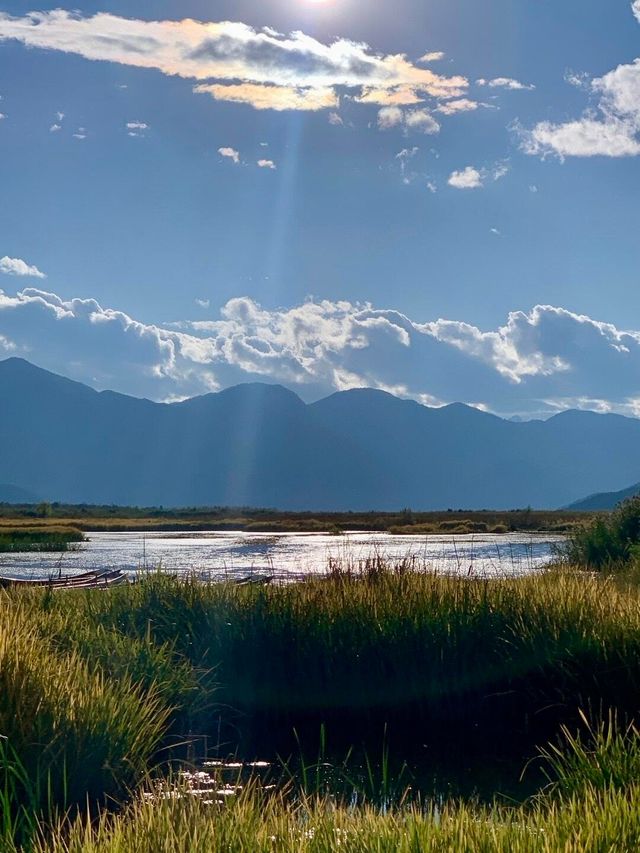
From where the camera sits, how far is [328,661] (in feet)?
40.8

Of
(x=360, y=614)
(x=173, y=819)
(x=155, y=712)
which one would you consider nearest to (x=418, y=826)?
(x=173, y=819)

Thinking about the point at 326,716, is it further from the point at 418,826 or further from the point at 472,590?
the point at 418,826

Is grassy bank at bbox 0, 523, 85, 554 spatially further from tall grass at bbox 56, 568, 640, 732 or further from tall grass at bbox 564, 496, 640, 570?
tall grass at bbox 56, 568, 640, 732

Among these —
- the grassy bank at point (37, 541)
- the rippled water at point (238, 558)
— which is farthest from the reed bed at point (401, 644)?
the grassy bank at point (37, 541)

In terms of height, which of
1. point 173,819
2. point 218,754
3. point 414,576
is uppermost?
point 414,576

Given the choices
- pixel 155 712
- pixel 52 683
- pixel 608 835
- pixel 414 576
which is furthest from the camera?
pixel 414 576

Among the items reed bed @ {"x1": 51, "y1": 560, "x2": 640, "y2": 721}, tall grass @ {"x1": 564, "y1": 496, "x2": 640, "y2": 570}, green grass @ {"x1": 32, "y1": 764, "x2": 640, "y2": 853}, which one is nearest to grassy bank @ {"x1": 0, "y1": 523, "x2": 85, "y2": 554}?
tall grass @ {"x1": 564, "y1": 496, "x2": 640, "y2": 570}

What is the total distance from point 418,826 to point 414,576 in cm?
890

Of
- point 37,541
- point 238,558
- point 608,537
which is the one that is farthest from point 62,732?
point 37,541

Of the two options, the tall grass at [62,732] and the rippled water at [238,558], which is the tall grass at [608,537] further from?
the tall grass at [62,732]

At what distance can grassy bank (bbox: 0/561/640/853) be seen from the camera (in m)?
8.98

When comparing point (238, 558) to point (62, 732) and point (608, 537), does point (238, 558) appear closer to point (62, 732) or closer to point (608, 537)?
Answer: point (608, 537)

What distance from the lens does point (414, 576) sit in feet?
48.0

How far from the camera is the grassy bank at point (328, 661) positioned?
898 centimetres
